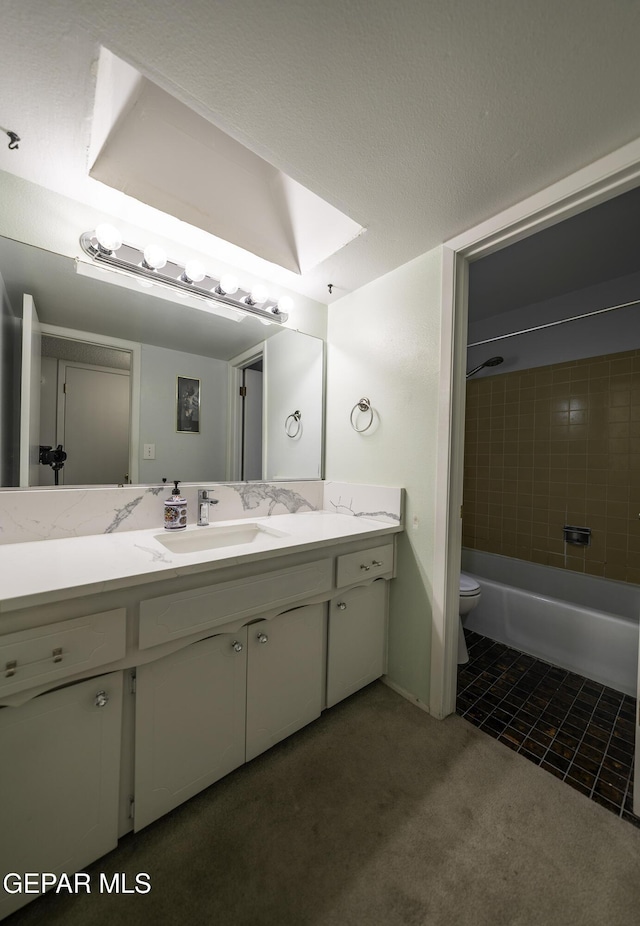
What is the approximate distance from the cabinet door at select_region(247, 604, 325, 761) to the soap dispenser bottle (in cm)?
53

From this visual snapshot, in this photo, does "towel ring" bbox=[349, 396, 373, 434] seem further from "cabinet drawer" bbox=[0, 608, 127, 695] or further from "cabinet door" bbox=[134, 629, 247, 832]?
"cabinet drawer" bbox=[0, 608, 127, 695]

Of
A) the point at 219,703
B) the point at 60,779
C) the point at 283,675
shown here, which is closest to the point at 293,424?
the point at 283,675

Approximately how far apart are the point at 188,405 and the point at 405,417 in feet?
3.39

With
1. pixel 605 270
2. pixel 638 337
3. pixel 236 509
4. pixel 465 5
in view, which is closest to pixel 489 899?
pixel 236 509

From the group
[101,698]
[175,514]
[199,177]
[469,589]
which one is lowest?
[469,589]

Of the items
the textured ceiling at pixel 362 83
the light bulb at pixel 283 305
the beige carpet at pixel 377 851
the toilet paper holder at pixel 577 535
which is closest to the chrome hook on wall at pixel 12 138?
the textured ceiling at pixel 362 83

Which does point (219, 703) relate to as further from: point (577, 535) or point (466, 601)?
point (577, 535)

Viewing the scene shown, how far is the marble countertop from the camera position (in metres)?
0.79

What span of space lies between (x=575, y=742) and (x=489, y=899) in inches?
31.6

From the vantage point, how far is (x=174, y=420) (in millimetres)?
1548

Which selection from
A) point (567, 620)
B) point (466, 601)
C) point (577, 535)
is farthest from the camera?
point (577, 535)

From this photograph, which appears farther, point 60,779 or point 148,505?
point 148,505

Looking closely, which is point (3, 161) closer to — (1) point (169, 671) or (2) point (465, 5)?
(2) point (465, 5)

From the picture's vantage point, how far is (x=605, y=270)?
82.0 inches
